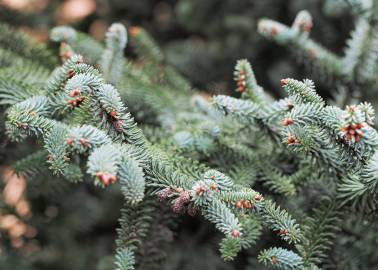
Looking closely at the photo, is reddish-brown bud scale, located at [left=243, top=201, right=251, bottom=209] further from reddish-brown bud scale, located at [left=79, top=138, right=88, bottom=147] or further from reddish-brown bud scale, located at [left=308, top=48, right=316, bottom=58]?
reddish-brown bud scale, located at [left=308, top=48, right=316, bottom=58]

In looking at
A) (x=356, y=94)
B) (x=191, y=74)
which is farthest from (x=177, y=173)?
(x=191, y=74)

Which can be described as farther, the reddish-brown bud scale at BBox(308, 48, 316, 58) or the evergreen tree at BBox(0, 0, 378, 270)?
the reddish-brown bud scale at BBox(308, 48, 316, 58)

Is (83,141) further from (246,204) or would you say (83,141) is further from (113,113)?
(246,204)

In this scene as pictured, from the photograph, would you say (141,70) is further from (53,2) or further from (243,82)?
(53,2)

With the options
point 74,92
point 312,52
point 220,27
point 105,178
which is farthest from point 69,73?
point 220,27

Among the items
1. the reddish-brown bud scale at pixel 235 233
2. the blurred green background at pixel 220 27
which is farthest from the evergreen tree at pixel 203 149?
the blurred green background at pixel 220 27

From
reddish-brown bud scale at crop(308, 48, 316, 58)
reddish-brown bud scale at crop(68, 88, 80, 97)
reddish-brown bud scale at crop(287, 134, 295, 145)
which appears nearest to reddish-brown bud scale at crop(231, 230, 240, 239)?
reddish-brown bud scale at crop(287, 134, 295, 145)

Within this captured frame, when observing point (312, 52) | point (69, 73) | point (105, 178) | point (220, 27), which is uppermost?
point (220, 27)

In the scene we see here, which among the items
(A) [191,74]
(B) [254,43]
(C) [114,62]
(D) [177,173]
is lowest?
(D) [177,173]

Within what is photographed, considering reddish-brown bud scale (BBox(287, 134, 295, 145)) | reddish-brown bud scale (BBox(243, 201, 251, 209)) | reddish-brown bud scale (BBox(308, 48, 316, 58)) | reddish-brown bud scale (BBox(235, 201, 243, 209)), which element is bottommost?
reddish-brown bud scale (BBox(235, 201, 243, 209))

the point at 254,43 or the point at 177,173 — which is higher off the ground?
the point at 254,43

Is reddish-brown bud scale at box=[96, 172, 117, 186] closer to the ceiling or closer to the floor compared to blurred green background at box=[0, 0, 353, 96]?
closer to the floor
